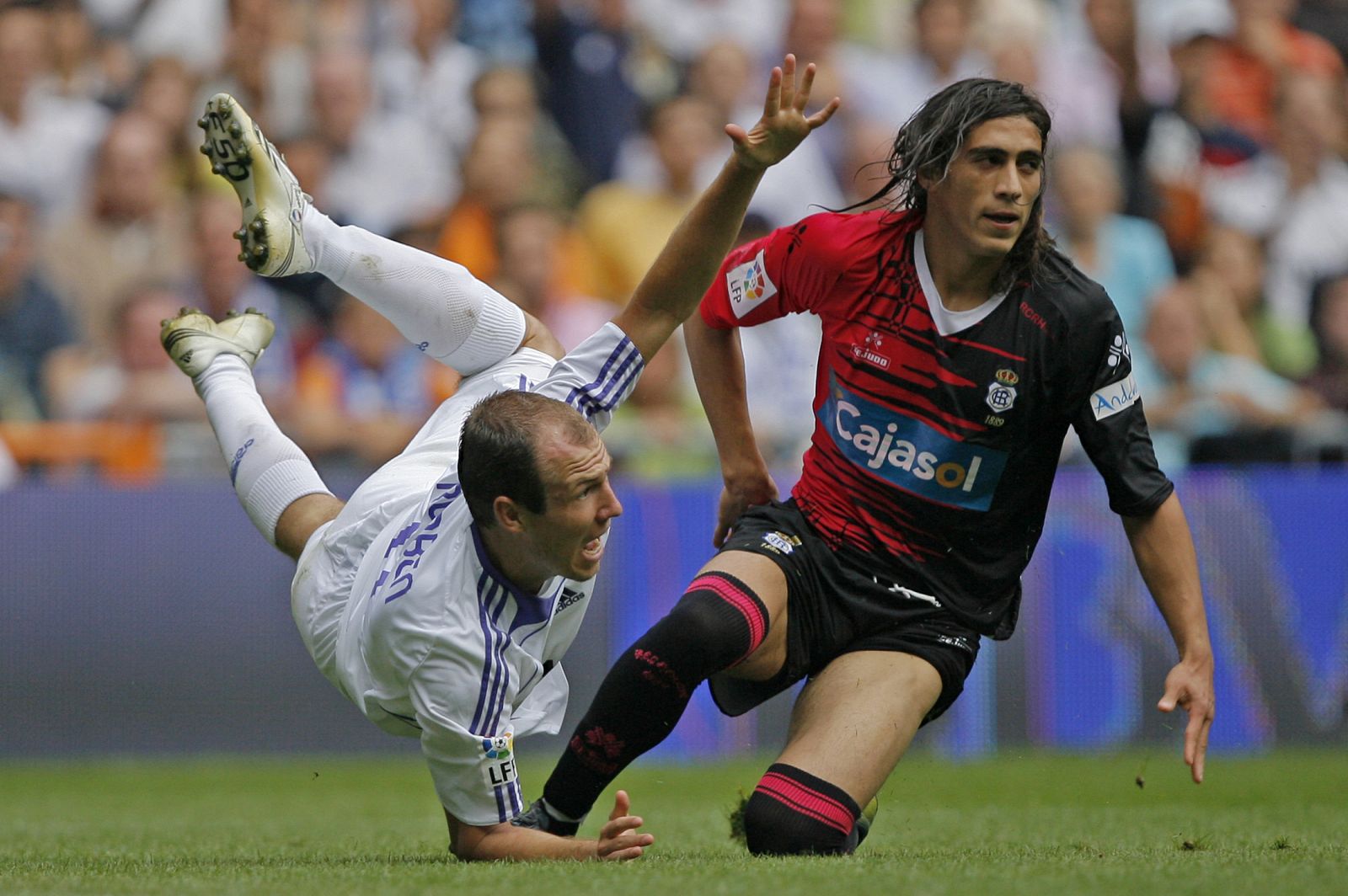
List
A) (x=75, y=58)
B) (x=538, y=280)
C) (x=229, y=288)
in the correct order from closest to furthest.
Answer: (x=229, y=288)
(x=538, y=280)
(x=75, y=58)

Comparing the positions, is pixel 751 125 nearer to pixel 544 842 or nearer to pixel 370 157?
pixel 370 157

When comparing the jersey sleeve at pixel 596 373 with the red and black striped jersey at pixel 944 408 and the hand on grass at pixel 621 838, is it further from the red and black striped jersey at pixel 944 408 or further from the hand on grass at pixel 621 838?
the hand on grass at pixel 621 838

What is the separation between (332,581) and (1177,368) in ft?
23.5

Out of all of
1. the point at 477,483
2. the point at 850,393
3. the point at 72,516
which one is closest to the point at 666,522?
the point at 72,516

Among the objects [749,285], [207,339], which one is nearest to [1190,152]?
[749,285]

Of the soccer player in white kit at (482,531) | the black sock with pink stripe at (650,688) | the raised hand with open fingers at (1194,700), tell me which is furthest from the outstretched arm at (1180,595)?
the soccer player in white kit at (482,531)

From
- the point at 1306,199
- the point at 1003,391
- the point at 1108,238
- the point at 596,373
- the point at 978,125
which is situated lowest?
the point at 1108,238

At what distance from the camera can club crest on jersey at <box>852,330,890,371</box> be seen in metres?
5.07

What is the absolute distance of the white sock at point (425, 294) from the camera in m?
5.58

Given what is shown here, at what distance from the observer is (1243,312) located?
1168 cm

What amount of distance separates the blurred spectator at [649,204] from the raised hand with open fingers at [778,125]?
22.8 ft

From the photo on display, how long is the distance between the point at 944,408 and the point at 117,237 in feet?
25.0

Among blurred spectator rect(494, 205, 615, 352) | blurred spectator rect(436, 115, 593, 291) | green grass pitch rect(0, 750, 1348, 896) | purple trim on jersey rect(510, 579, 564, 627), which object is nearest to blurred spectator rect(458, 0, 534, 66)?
blurred spectator rect(436, 115, 593, 291)

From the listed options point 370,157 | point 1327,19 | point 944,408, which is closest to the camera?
point 944,408
